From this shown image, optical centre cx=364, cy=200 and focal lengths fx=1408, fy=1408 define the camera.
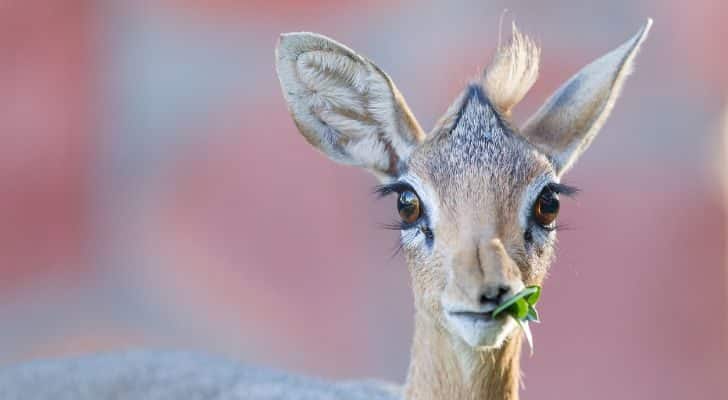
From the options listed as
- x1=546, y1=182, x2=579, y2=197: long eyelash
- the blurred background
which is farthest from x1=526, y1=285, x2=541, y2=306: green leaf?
the blurred background

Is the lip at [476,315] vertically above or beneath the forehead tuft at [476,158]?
beneath

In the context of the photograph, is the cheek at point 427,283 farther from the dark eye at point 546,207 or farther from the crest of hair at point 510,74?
the crest of hair at point 510,74

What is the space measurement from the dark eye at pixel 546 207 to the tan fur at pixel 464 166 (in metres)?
0.02

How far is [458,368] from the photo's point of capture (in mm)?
2902

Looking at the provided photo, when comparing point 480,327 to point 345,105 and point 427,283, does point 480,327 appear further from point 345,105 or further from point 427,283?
point 345,105

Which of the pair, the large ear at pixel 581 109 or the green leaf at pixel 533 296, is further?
the large ear at pixel 581 109

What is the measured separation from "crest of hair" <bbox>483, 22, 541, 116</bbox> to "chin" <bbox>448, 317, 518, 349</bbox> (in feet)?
2.01

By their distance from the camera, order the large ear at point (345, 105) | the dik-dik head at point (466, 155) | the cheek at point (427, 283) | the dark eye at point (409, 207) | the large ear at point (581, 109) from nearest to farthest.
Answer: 1. the dik-dik head at point (466, 155)
2. the cheek at point (427, 283)
3. the dark eye at point (409, 207)
4. the large ear at point (345, 105)
5. the large ear at point (581, 109)

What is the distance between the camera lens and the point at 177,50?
4.97m

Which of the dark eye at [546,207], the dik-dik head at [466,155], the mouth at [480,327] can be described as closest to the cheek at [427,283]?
the dik-dik head at [466,155]

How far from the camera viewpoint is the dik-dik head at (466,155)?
2682 millimetres

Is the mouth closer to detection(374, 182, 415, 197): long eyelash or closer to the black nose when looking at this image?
the black nose

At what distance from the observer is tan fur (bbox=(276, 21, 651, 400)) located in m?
2.70

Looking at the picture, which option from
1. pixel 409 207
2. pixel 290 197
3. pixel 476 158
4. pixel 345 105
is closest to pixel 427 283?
pixel 409 207
